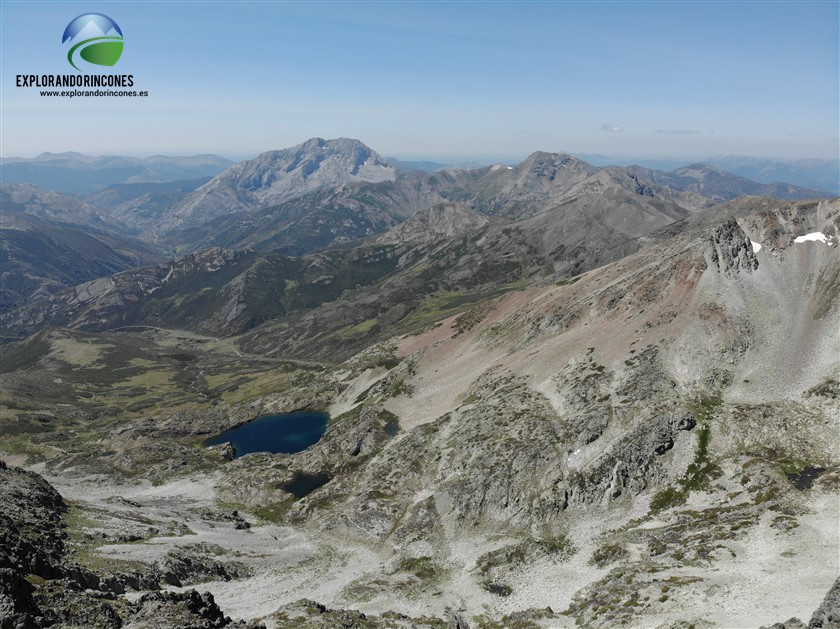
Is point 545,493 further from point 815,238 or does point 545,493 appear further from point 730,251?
point 815,238

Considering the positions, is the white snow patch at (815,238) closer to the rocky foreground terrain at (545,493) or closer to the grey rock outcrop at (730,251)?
the rocky foreground terrain at (545,493)

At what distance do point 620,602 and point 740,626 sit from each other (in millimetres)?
14394

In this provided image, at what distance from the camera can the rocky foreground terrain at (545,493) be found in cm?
6288

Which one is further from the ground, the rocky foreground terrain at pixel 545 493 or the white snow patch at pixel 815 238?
the white snow patch at pixel 815 238

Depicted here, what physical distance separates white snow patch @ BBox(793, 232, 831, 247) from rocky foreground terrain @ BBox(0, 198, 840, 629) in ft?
Answer: 1.94

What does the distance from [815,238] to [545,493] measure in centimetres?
10657

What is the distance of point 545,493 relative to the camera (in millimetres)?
101938

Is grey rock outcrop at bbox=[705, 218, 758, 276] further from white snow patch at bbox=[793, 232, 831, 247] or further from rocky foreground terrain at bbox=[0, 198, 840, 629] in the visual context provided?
white snow patch at bbox=[793, 232, 831, 247]

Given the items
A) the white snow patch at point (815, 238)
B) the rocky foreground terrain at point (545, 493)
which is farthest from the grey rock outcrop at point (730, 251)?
the white snow patch at point (815, 238)

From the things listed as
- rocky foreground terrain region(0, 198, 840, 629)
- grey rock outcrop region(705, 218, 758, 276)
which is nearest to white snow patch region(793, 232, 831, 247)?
rocky foreground terrain region(0, 198, 840, 629)

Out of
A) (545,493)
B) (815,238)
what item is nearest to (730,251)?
(815,238)

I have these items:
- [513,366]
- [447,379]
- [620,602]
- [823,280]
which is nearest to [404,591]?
[620,602]

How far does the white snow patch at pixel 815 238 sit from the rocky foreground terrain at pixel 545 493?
1.94 feet

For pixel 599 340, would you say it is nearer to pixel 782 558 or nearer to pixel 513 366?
pixel 513 366
